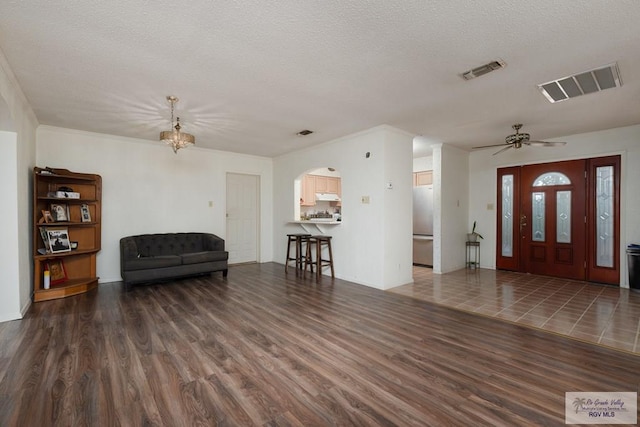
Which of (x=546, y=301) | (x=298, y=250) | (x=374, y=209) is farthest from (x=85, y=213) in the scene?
(x=546, y=301)

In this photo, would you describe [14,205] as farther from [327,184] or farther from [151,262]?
[327,184]

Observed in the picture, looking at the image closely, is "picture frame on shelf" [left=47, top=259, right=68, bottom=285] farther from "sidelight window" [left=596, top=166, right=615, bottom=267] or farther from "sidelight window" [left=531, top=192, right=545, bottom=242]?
"sidelight window" [left=596, top=166, right=615, bottom=267]

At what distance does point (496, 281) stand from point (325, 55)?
4855 mm

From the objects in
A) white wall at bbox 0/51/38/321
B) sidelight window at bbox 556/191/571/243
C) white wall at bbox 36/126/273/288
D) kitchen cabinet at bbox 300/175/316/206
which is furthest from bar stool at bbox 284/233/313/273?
sidelight window at bbox 556/191/571/243

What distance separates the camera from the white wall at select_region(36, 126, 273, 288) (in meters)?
4.98

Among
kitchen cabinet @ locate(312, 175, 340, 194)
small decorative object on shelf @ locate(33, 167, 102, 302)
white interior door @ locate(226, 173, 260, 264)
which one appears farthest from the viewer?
kitchen cabinet @ locate(312, 175, 340, 194)

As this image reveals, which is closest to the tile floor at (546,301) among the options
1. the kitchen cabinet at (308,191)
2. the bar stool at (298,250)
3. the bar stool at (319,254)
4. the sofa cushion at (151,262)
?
the bar stool at (319,254)

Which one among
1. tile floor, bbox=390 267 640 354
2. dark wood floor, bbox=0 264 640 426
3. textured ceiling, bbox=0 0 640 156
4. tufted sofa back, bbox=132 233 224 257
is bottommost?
tile floor, bbox=390 267 640 354

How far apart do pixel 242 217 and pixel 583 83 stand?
20.4 feet

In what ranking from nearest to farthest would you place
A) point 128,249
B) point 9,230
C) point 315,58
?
point 315,58 → point 9,230 → point 128,249

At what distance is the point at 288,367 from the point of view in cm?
237

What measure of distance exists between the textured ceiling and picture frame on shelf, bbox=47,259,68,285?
84.3 inches

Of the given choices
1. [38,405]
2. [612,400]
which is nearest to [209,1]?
[38,405]

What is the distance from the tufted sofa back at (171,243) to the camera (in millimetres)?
5344
